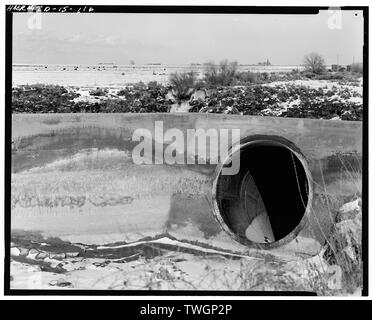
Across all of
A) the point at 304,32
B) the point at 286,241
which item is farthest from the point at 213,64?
the point at 286,241

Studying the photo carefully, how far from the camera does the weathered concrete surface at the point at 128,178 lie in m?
5.46

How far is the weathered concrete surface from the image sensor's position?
5.46 metres

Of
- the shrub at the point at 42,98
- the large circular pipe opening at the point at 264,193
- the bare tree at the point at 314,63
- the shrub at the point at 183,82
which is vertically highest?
the bare tree at the point at 314,63

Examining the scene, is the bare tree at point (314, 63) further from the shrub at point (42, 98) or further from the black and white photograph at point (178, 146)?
the shrub at point (42, 98)

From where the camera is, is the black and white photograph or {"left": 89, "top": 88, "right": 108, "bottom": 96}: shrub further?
{"left": 89, "top": 88, "right": 108, "bottom": 96}: shrub

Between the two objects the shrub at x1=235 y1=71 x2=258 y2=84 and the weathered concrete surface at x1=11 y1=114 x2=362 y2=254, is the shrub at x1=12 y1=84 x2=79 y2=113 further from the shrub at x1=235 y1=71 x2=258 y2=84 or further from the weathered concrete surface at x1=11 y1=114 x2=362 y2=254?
the shrub at x1=235 y1=71 x2=258 y2=84

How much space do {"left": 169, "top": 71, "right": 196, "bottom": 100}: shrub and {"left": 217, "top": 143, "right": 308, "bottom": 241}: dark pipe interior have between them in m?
0.75

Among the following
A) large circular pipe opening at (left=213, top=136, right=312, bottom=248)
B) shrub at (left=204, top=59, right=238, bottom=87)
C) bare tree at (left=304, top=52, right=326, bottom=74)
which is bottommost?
large circular pipe opening at (left=213, top=136, right=312, bottom=248)

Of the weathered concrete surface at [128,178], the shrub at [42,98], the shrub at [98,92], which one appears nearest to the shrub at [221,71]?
the weathered concrete surface at [128,178]

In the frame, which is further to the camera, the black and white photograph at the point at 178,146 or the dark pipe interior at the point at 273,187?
the dark pipe interior at the point at 273,187

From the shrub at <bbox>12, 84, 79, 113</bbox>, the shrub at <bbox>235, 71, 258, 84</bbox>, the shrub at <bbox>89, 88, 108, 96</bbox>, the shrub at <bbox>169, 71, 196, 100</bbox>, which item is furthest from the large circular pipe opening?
the shrub at <bbox>12, 84, 79, 113</bbox>

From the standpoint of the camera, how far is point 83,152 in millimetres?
5535

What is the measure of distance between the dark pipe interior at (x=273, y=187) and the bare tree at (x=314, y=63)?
774 mm
